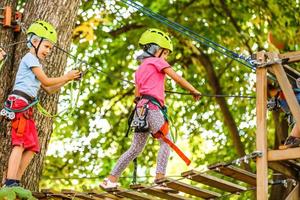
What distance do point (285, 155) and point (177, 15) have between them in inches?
292

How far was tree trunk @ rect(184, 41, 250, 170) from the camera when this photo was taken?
43.1ft

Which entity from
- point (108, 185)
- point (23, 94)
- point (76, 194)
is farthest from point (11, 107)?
point (108, 185)

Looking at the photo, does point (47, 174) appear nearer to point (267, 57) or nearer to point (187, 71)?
point (187, 71)

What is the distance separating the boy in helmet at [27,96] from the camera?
724cm

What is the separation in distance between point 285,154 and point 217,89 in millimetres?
7225

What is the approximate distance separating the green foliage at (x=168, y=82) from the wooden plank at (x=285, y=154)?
666 centimetres

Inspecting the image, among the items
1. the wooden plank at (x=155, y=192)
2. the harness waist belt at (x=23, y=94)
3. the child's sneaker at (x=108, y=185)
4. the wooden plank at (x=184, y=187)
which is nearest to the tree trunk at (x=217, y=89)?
the wooden plank at (x=184, y=187)

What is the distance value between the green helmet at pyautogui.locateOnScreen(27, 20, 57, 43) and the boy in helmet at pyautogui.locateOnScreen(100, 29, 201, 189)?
811mm

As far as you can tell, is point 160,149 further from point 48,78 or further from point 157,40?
point 48,78

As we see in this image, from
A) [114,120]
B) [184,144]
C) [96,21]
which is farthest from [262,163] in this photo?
[184,144]

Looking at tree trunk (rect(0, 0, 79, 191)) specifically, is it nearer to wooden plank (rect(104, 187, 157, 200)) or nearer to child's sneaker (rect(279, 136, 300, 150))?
wooden plank (rect(104, 187, 157, 200))

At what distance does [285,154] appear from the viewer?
686 cm

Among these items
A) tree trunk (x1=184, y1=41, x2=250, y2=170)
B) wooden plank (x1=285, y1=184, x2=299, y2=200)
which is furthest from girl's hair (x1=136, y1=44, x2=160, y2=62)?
tree trunk (x1=184, y1=41, x2=250, y2=170)

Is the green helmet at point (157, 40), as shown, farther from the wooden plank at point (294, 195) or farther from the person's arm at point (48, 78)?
the wooden plank at point (294, 195)
